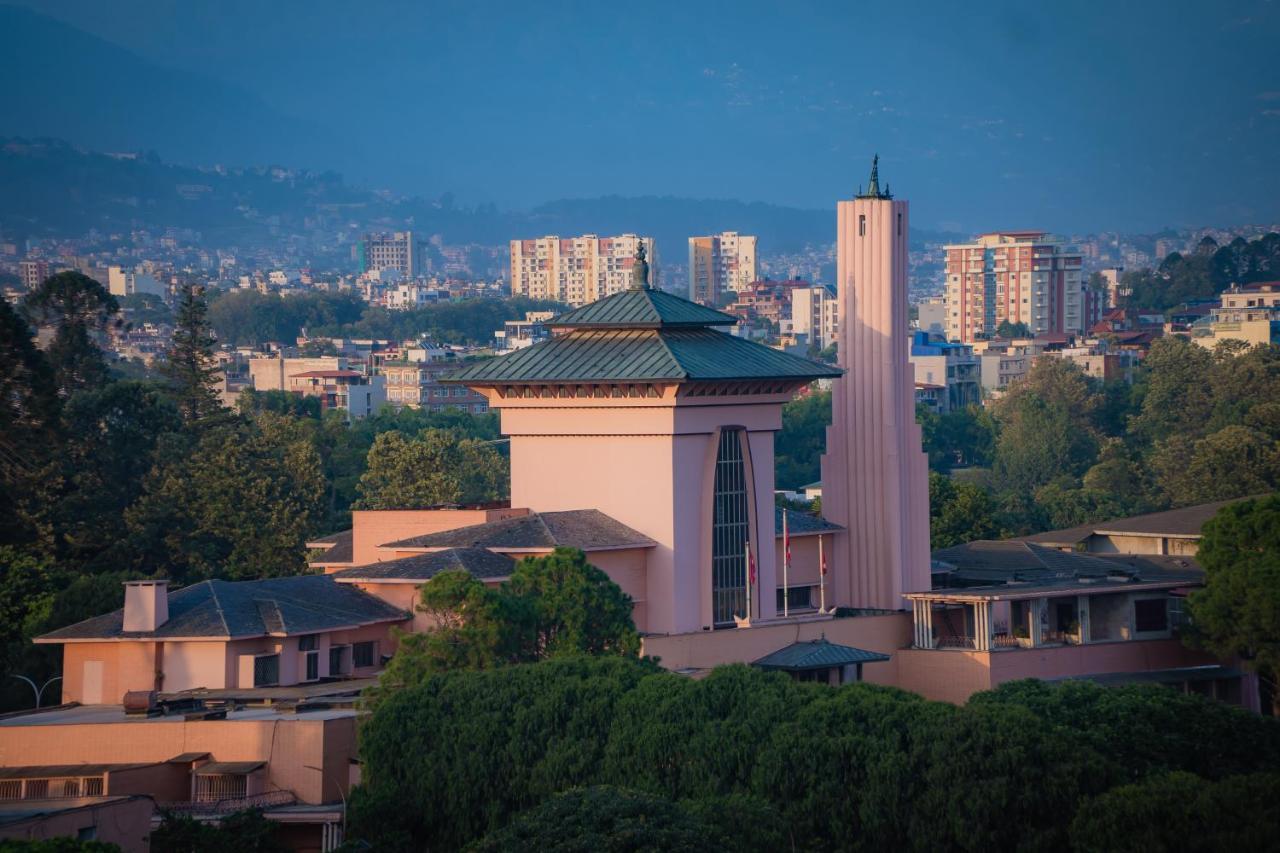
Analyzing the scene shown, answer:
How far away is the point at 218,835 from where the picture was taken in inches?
1332

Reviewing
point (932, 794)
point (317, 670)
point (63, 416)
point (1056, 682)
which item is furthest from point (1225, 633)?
point (63, 416)

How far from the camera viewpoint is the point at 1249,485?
79250 mm

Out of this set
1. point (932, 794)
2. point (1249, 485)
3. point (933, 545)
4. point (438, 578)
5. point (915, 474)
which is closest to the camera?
point (932, 794)

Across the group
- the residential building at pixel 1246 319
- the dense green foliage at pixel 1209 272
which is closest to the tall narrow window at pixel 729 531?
the residential building at pixel 1246 319

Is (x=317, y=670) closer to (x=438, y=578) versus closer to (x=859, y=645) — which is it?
(x=438, y=578)

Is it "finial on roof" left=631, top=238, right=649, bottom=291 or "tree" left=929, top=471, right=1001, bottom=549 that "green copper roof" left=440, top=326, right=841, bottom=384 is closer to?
"finial on roof" left=631, top=238, right=649, bottom=291

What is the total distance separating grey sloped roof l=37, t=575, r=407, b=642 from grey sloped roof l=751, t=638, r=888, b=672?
7.05 m

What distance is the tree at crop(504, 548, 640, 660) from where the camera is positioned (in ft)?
134

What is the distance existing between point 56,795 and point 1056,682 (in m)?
18.8

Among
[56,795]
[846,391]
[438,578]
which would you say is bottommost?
[56,795]

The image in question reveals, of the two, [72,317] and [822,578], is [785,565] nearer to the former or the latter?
[822,578]

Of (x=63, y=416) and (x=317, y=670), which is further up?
(x=63, y=416)

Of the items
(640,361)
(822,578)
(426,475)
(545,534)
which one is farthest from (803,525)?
(426,475)

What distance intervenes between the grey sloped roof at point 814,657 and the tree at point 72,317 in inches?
1512
